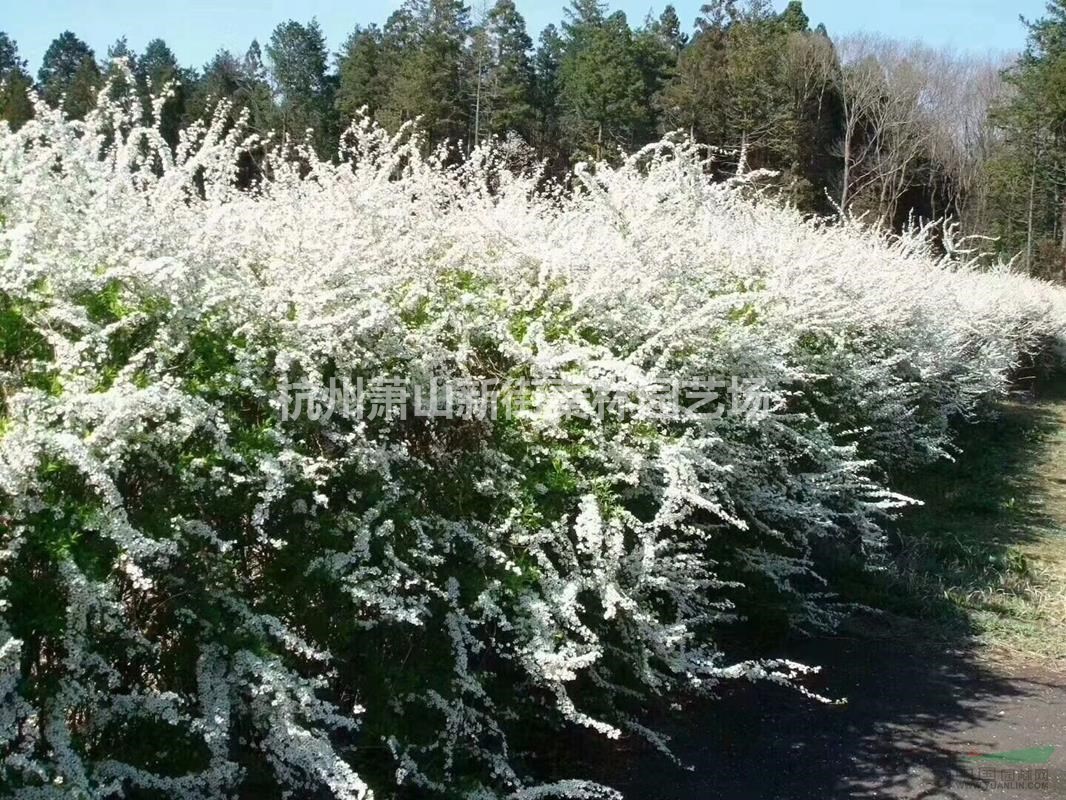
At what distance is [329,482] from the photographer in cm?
302

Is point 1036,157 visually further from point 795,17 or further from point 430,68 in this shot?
point 430,68

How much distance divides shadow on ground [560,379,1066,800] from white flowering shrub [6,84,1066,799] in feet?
0.87

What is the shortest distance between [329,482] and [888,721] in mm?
2742

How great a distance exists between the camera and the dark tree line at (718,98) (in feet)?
104

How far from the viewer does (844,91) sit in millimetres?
38938

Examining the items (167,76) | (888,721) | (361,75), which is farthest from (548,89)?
(888,721)

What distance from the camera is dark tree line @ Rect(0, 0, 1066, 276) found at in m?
31.7

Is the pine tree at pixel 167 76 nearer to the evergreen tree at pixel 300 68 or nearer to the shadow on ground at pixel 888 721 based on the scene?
the evergreen tree at pixel 300 68

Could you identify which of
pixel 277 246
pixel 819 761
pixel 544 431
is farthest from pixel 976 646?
pixel 277 246

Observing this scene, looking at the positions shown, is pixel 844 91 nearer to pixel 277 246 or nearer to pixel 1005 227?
pixel 1005 227

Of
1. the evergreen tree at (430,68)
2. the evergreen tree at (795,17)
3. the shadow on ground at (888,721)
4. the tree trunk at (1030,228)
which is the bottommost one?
the shadow on ground at (888,721)

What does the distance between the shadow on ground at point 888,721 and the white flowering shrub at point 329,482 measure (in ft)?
0.87

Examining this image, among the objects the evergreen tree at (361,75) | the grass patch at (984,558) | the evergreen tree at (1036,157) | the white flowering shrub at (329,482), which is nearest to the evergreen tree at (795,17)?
the evergreen tree at (1036,157)

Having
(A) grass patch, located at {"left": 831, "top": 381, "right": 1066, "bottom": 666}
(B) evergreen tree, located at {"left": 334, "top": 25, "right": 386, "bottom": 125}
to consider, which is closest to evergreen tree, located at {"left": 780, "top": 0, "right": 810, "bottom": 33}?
(B) evergreen tree, located at {"left": 334, "top": 25, "right": 386, "bottom": 125}
